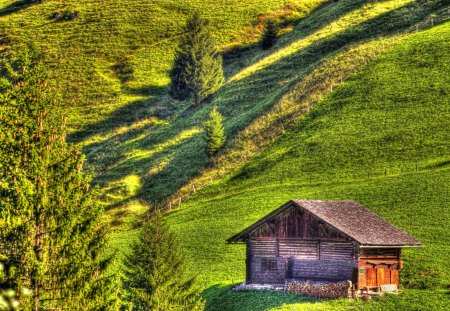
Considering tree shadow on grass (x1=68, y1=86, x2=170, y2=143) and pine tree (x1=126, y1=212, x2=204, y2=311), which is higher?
tree shadow on grass (x1=68, y1=86, x2=170, y2=143)

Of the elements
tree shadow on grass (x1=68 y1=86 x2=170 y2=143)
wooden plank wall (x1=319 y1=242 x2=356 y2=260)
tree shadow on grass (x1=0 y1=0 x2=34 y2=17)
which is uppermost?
tree shadow on grass (x1=0 y1=0 x2=34 y2=17)

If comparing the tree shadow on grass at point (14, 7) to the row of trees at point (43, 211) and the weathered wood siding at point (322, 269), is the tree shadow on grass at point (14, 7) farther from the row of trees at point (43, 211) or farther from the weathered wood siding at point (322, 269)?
the row of trees at point (43, 211)

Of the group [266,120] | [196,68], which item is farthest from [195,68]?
[266,120]

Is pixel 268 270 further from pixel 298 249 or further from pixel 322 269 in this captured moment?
pixel 322 269

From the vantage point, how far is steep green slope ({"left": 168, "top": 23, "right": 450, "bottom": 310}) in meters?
54.0

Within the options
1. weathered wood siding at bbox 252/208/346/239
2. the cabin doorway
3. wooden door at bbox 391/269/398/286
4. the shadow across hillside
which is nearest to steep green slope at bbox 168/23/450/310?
wooden door at bbox 391/269/398/286

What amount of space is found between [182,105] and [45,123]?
312ft

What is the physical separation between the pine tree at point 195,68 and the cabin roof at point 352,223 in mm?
65674

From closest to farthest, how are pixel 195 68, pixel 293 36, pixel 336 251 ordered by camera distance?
pixel 336 251 → pixel 195 68 → pixel 293 36

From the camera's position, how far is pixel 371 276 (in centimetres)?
5031

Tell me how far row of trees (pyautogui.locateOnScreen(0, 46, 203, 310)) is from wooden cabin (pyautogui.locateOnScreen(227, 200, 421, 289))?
25.9 meters

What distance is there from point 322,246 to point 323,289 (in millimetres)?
3242

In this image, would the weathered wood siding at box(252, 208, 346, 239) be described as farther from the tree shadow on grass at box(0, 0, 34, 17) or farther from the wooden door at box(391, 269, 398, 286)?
the tree shadow on grass at box(0, 0, 34, 17)

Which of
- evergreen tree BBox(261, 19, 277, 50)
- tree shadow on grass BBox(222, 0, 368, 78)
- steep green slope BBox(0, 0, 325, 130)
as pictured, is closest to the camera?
steep green slope BBox(0, 0, 325, 130)
